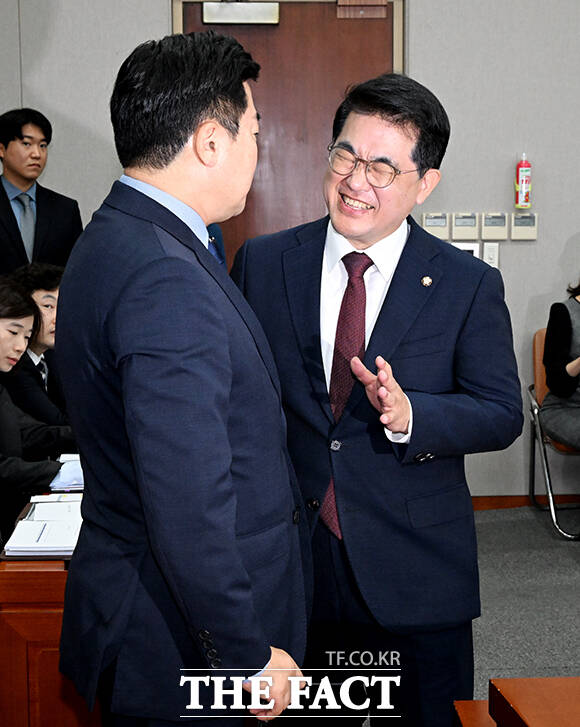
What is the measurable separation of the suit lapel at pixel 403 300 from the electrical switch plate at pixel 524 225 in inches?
134

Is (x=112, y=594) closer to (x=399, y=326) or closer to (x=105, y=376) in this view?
(x=105, y=376)

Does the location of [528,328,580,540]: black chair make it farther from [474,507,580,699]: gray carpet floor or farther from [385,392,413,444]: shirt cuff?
[385,392,413,444]: shirt cuff

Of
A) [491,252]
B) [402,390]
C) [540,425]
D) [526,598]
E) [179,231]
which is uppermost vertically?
[179,231]

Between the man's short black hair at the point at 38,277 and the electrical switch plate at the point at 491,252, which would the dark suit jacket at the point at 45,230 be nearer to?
the man's short black hair at the point at 38,277

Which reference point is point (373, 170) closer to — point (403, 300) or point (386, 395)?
point (403, 300)

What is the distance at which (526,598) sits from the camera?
382cm

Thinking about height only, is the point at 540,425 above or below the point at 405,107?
below

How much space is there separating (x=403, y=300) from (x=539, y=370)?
3217mm

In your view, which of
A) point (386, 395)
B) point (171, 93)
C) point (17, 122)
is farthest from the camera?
point (17, 122)

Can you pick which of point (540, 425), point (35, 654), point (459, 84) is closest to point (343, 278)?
point (35, 654)

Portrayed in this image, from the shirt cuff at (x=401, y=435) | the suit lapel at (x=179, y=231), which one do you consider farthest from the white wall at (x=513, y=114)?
the suit lapel at (x=179, y=231)

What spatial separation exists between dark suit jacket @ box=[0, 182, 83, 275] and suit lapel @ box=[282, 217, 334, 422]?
3.05 m

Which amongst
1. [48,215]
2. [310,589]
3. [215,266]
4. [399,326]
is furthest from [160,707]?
[48,215]

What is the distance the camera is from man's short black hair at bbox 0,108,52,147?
4.57 meters
